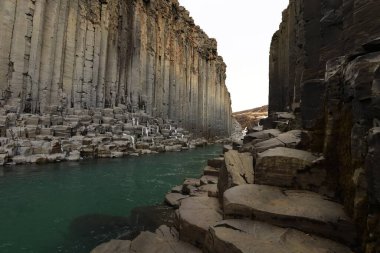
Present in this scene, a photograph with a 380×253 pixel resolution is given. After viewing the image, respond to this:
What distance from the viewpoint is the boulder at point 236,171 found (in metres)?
5.95

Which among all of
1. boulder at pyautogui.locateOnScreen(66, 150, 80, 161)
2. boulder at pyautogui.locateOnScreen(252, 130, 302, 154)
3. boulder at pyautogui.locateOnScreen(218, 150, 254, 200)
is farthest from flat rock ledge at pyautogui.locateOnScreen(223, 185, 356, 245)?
boulder at pyautogui.locateOnScreen(66, 150, 80, 161)

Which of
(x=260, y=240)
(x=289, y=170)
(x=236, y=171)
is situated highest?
(x=289, y=170)

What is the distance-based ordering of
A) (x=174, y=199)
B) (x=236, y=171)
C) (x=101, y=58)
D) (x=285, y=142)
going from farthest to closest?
(x=101, y=58), (x=174, y=199), (x=285, y=142), (x=236, y=171)

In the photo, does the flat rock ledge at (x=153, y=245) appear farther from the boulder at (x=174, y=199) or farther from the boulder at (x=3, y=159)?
the boulder at (x=3, y=159)

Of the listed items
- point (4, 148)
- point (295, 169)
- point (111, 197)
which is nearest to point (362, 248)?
point (295, 169)

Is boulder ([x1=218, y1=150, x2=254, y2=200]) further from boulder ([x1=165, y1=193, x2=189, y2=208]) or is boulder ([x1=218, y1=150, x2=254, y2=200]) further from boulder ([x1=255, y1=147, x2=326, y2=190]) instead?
boulder ([x1=165, y1=193, x2=189, y2=208])

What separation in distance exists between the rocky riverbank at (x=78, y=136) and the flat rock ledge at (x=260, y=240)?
15.9 m

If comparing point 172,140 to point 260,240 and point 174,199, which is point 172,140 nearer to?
point 174,199

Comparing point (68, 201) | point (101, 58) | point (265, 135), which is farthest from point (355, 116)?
point (101, 58)

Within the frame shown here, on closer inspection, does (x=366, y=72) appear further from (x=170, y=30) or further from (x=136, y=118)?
(x=170, y=30)

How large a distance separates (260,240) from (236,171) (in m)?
2.60

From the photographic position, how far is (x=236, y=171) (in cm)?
626

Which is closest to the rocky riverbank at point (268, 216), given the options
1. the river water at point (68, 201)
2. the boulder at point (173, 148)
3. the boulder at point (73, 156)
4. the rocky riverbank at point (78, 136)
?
the river water at point (68, 201)

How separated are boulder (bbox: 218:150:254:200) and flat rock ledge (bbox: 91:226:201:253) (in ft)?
5.44
